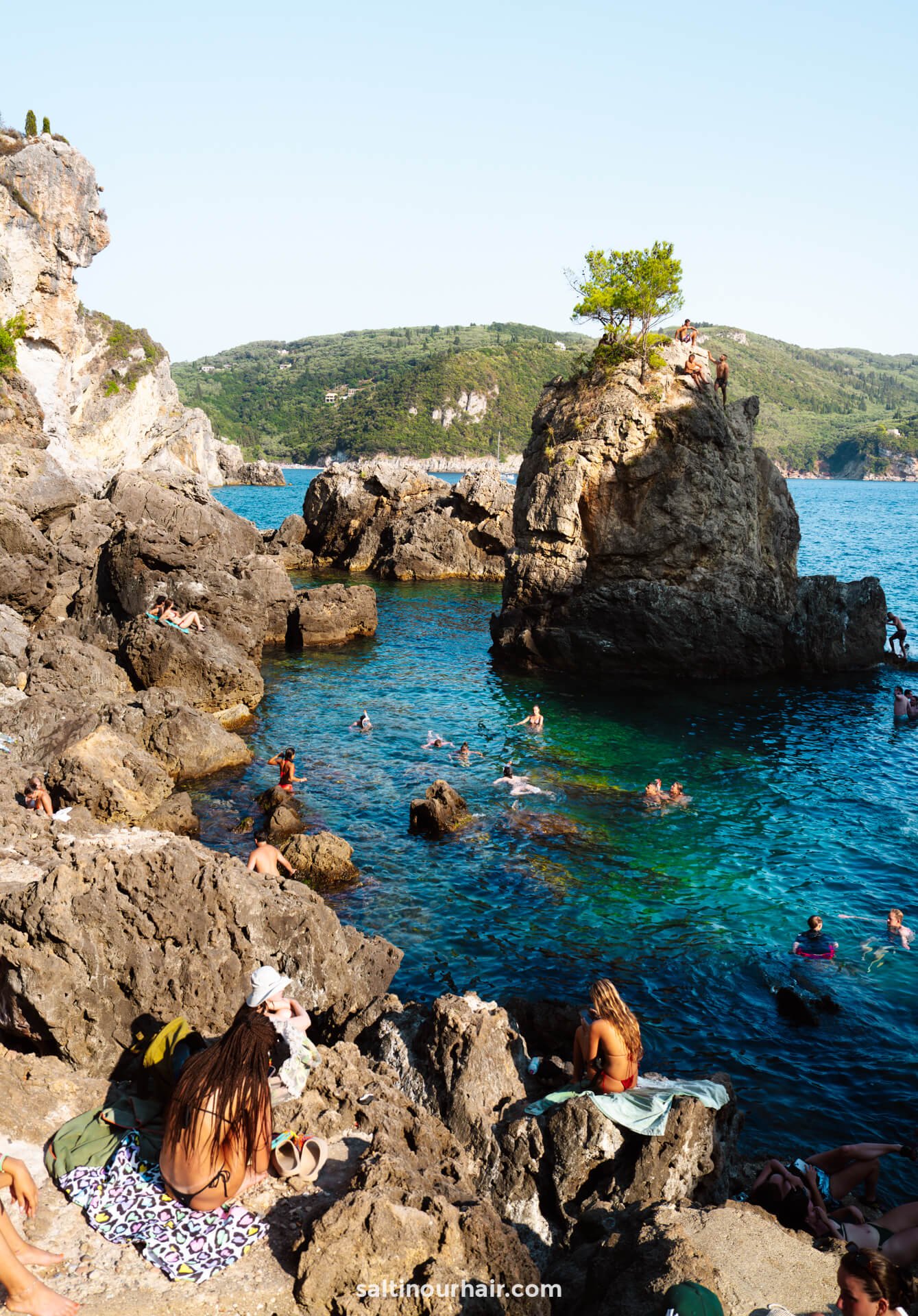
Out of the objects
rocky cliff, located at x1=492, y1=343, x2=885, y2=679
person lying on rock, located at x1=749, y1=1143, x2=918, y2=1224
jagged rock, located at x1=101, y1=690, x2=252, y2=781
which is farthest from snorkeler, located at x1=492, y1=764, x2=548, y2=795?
person lying on rock, located at x1=749, y1=1143, x2=918, y2=1224

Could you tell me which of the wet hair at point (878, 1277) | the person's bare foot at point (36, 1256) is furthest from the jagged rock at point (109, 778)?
the wet hair at point (878, 1277)

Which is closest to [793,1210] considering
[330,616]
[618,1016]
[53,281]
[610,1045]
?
[610,1045]

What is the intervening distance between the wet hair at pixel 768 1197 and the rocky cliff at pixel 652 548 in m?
25.6

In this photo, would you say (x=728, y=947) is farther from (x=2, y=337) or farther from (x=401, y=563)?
(x=2, y=337)

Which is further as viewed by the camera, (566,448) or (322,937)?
(566,448)

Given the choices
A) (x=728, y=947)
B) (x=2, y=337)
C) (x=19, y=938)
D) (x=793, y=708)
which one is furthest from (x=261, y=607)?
(x=2, y=337)

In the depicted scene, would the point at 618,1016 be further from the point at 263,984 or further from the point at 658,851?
the point at 658,851

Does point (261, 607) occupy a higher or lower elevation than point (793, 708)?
higher

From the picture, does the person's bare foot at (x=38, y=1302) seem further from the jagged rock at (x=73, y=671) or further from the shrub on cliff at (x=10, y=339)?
the shrub on cliff at (x=10, y=339)

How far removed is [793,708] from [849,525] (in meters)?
86.6

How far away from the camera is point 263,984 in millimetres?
8875

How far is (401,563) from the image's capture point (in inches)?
2336

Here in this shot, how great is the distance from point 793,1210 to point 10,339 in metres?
62.8

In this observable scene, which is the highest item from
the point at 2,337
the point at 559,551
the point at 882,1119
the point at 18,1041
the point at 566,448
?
the point at 2,337
